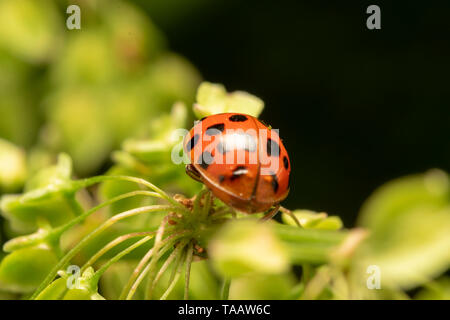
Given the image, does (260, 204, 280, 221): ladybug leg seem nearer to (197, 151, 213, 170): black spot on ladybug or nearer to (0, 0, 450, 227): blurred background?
(197, 151, 213, 170): black spot on ladybug

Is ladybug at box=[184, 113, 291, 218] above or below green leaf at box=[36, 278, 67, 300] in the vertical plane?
above

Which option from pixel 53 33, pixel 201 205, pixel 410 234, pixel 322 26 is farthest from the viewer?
pixel 322 26

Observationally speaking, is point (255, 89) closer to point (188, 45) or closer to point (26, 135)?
point (188, 45)

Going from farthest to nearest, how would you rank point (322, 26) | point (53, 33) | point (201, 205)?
point (322, 26) → point (53, 33) → point (201, 205)

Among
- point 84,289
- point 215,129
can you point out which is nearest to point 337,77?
point 215,129

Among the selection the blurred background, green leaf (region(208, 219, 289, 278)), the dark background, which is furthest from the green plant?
the dark background

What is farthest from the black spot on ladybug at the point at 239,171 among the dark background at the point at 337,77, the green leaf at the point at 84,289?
the dark background at the point at 337,77
